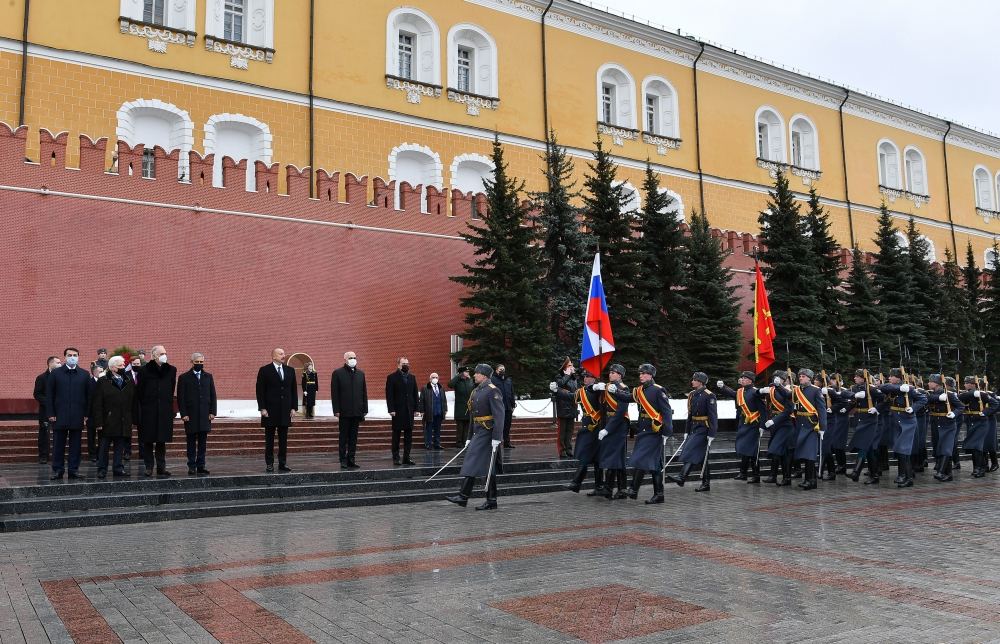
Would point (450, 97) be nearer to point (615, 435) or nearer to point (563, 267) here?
point (563, 267)

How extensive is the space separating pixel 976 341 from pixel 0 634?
31579mm

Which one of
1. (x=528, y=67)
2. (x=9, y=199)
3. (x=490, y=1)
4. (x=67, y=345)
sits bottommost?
(x=67, y=345)

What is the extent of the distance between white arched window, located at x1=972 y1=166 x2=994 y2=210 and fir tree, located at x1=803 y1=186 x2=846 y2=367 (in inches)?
837

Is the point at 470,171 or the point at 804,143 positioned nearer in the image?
the point at 470,171

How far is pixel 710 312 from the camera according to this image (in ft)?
74.2

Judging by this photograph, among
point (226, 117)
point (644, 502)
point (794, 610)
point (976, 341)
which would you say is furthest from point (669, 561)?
point (976, 341)

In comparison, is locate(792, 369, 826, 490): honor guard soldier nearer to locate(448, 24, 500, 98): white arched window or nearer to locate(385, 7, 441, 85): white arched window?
locate(385, 7, 441, 85): white arched window

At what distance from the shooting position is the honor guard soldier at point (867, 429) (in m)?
12.8

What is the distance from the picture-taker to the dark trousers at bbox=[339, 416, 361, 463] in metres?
11.6

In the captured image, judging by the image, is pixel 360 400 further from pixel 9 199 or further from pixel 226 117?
pixel 226 117

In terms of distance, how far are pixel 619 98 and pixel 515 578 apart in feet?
84.0

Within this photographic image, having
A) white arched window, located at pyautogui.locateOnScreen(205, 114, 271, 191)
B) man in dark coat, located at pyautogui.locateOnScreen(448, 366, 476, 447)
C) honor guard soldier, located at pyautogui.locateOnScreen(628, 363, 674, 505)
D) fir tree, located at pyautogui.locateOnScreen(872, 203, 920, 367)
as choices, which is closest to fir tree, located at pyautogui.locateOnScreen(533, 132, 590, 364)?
man in dark coat, located at pyautogui.locateOnScreen(448, 366, 476, 447)

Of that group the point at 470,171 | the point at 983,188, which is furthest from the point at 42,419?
the point at 983,188

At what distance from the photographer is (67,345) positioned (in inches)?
621
